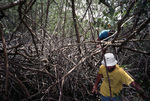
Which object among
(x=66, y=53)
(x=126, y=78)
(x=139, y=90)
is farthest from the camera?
(x=66, y=53)

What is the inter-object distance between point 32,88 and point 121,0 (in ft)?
6.99

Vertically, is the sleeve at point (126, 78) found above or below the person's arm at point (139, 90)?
above

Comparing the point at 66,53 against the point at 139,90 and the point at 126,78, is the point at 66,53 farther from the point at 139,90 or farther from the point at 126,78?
the point at 139,90

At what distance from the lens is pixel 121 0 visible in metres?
1.56

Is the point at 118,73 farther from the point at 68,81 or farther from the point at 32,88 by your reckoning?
the point at 32,88

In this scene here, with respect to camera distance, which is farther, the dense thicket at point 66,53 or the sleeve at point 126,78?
the sleeve at point 126,78

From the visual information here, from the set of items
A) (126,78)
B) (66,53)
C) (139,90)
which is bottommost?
(139,90)

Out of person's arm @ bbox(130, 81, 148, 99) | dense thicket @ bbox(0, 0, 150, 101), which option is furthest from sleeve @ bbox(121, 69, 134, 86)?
dense thicket @ bbox(0, 0, 150, 101)

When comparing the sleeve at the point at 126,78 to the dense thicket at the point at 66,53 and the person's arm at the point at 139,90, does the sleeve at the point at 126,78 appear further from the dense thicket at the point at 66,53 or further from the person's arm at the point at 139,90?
the dense thicket at the point at 66,53

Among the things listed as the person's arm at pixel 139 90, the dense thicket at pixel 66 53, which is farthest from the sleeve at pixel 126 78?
the dense thicket at pixel 66 53

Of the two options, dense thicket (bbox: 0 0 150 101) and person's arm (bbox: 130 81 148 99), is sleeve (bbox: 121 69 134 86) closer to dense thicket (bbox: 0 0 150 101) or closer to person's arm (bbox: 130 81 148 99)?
person's arm (bbox: 130 81 148 99)

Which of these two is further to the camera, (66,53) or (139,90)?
(66,53)

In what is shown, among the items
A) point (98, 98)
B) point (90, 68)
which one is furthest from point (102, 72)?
point (98, 98)

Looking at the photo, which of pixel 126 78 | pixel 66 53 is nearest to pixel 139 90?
pixel 126 78
